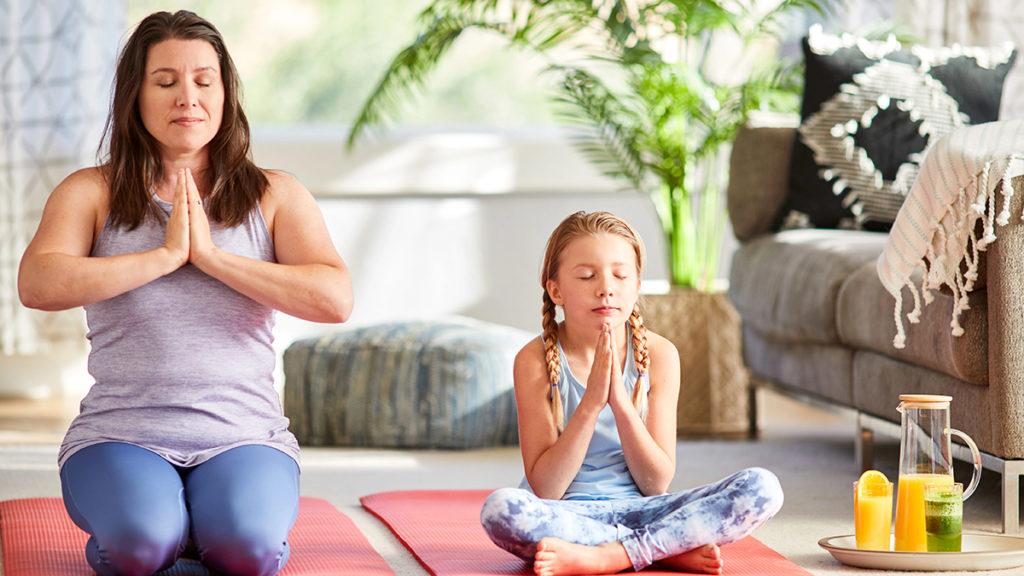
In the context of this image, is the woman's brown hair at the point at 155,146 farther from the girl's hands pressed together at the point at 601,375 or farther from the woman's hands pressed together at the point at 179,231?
the girl's hands pressed together at the point at 601,375

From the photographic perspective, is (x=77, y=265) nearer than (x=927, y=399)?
Yes

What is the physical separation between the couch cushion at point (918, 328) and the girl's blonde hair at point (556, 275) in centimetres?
62

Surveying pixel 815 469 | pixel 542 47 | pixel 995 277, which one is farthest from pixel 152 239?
pixel 542 47

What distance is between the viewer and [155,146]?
211 cm

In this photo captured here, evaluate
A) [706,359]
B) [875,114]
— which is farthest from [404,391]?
[875,114]

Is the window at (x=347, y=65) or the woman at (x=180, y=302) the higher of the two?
the window at (x=347, y=65)

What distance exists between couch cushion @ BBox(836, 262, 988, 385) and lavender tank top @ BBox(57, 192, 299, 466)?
1136 millimetres

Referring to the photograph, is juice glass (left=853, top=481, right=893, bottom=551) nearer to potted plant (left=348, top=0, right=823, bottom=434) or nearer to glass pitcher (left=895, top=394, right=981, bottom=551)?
glass pitcher (left=895, top=394, right=981, bottom=551)

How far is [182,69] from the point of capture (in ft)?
6.69

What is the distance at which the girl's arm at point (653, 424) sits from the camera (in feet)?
6.65

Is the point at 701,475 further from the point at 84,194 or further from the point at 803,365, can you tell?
the point at 84,194

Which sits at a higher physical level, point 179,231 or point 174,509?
point 179,231

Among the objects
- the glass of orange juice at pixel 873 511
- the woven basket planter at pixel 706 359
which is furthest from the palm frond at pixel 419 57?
the glass of orange juice at pixel 873 511

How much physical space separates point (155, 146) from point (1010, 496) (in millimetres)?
1454
